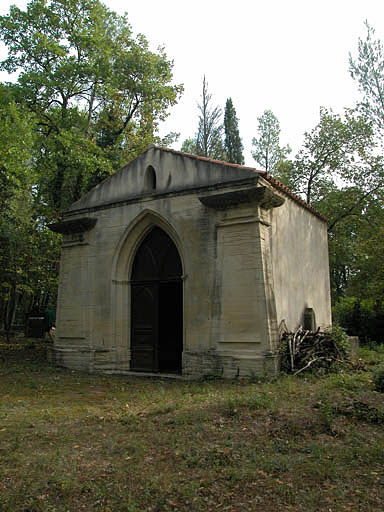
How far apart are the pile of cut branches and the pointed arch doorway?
3.40m

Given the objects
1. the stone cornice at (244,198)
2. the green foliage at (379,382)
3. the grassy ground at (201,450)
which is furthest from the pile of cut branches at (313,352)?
the stone cornice at (244,198)

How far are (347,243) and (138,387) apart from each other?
16776 millimetres

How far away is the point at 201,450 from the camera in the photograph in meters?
5.27

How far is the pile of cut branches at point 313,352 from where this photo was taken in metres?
10.2

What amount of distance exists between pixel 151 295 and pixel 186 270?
185 centimetres

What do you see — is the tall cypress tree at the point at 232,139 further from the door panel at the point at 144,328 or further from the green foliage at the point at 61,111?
the door panel at the point at 144,328

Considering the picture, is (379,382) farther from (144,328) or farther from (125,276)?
(125,276)

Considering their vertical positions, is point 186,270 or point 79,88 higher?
point 79,88

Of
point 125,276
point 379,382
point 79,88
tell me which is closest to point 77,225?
point 125,276

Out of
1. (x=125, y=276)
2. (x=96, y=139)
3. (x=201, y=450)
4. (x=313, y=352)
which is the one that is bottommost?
(x=201, y=450)

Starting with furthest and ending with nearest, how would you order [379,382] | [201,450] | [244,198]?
[244,198] → [379,382] → [201,450]

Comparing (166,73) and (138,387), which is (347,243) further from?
(138,387)

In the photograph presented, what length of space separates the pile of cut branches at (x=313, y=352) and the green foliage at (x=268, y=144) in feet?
80.0

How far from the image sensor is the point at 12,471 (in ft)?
16.1
